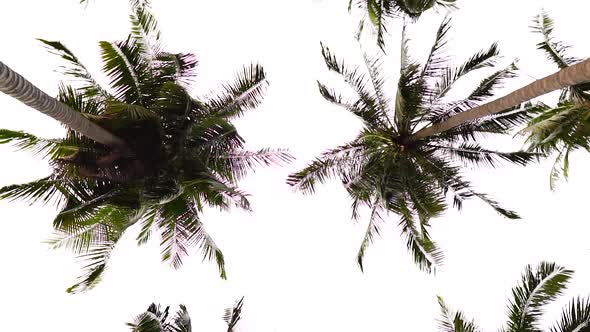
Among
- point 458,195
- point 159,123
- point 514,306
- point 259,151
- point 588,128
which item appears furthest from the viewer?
point 458,195

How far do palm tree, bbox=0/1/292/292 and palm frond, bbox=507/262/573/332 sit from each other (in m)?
5.58

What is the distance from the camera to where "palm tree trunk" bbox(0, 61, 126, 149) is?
6070 mm

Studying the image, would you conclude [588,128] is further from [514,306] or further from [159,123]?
[159,123]

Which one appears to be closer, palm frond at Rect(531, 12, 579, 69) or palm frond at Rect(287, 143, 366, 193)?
palm frond at Rect(531, 12, 579, 69)

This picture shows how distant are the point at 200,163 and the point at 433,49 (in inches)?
234

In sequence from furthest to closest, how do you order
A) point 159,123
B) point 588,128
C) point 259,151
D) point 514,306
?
point 259,151 → point 159,123 → point 514,306 → point 588,128

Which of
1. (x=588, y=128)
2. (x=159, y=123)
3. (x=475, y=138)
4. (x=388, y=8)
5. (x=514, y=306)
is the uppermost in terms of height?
(x=388, y=8)

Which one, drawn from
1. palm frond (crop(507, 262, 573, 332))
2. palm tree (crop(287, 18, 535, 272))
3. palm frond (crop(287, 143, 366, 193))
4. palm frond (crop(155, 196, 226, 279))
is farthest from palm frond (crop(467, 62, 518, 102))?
palm frond (crop(155, 196, 226, 279))

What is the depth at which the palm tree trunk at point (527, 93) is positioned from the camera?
6.65 meters

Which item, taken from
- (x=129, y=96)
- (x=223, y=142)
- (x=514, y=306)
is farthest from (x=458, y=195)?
(x=129, y=96)

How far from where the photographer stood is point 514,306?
9070 millimetres

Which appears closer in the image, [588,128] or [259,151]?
[588,128]

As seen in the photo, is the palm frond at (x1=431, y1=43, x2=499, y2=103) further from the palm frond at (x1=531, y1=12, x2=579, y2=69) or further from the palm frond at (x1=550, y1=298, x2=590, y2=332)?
the palm frond at (x1=550, y1=298, x2=590, y2=332)

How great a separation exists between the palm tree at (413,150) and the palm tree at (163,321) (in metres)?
4.02
